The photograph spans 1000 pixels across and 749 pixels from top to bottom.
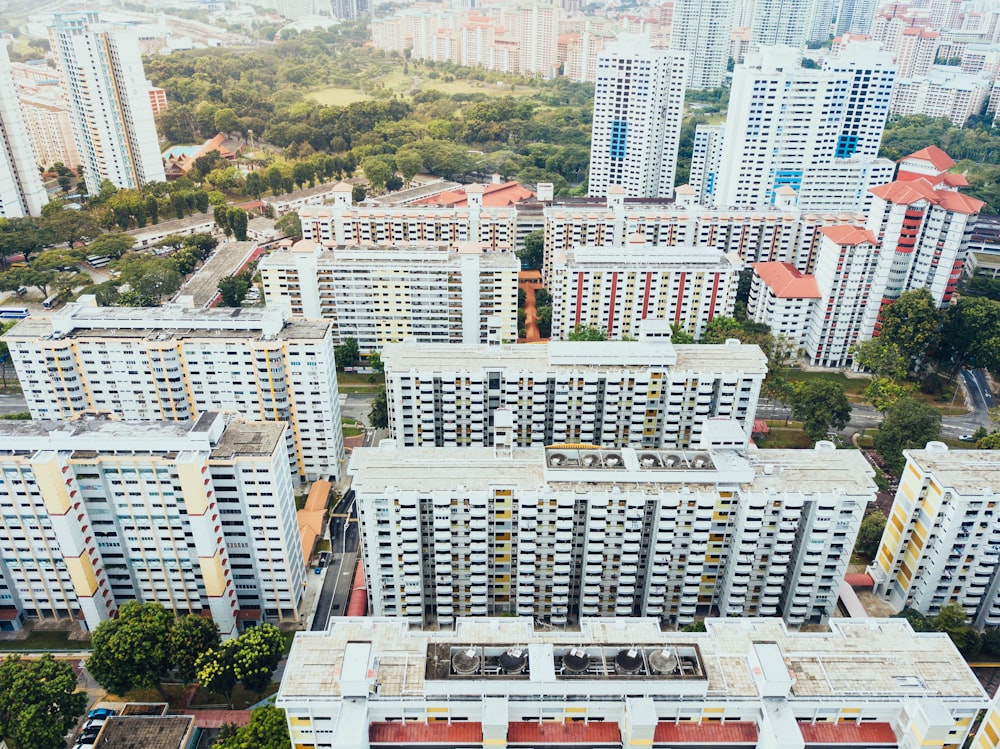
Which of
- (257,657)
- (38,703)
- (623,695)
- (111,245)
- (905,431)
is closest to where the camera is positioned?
(623,695)

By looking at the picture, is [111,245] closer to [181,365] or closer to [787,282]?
[181,365]

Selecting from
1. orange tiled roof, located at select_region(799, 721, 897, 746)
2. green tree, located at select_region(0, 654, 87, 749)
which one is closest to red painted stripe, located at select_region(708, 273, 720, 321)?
orange tiled roof, located at select_region(799, 721, 897, 746)

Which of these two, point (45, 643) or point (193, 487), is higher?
point (193, 487)

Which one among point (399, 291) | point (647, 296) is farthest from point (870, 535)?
point (399, 291)

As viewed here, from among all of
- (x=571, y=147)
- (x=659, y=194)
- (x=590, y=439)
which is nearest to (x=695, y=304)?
(x=590, y=439)

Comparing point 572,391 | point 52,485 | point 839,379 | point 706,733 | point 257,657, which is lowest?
point 839,379

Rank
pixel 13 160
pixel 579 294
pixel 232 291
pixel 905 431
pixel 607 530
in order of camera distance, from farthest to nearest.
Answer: pixel 13 160, pixel 232 291, pixel 579 294, pixel 905 431, pixel 607 530

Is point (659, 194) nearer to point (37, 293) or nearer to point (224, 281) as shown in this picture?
point (224, 281)
